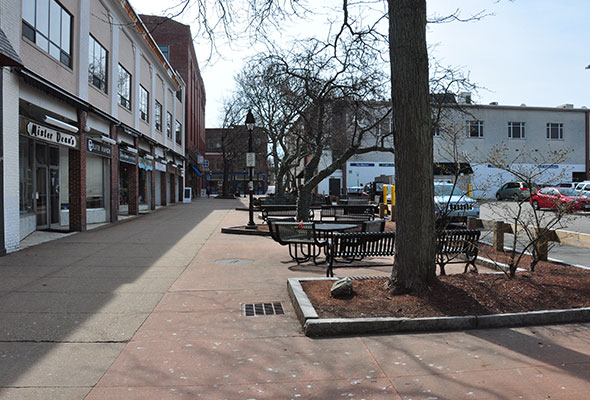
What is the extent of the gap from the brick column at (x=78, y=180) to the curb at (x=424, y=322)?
1182 cm

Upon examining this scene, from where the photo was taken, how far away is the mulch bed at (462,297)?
5.26 m

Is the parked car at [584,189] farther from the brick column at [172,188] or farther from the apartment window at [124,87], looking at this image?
the brick column at [172,188]

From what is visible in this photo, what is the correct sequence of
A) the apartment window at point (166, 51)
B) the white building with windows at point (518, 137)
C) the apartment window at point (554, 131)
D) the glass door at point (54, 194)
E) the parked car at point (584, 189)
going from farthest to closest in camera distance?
the apartment window at point (554, 131)
the white building with windows at point (518, 137)
the apartment window at point (166, 51)
the parked car at point (584, 189)
the glass door at point (54, 194)

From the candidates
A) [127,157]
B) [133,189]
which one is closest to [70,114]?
→ [127,157]

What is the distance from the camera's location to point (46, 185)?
14836 millimetres

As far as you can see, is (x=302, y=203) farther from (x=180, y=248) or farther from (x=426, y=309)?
(x=426, y=309)

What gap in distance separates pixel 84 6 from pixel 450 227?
13.6 metres

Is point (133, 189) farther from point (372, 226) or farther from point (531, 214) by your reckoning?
point (531, 214)

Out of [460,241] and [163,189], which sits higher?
[163,189]

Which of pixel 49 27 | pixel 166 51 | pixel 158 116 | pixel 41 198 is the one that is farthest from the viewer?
pixel 166 51

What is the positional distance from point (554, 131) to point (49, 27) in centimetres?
4854

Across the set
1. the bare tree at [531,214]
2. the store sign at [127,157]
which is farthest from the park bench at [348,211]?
the store sign at [127,157]

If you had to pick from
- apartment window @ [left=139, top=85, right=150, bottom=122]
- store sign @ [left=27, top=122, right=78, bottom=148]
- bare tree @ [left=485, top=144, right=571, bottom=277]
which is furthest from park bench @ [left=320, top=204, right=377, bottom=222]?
apartment window @ [left=139, top=85, right=150, bottom=122]

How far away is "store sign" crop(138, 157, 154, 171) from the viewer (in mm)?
23966
